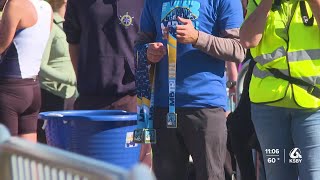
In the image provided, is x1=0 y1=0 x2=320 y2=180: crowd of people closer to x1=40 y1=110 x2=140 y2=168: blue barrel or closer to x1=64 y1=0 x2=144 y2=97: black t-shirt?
x1=64 y1=0 x2=144 y2=97: black t-shirt

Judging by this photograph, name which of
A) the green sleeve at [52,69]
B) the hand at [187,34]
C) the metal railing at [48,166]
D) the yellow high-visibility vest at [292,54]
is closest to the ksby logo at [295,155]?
the yellow high-visibility vest at [292,54]

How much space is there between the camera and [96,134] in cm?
366

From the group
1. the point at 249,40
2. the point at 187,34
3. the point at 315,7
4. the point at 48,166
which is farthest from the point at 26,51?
the point at 48,166

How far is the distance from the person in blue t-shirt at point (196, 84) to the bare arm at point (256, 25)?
1.00 feet

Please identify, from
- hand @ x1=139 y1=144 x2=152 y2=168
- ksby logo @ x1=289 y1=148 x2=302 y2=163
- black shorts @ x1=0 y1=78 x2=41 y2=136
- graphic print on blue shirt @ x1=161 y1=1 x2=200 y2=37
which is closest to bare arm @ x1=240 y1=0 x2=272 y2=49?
graphic print on blue shirt @ x1=161 y1=1 x2=200 y2=37

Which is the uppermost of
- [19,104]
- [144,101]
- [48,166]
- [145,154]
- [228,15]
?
[228,15]

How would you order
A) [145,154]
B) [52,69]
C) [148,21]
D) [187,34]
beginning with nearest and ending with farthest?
[187,34] < [148,21] < [145,154] < [52,69]

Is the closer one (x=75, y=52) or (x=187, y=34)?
(x=187, y=34)

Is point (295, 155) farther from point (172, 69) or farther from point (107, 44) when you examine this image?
point (107, 44)

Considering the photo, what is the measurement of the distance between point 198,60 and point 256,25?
52cm

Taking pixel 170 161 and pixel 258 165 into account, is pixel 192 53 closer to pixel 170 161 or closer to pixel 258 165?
pixel 170 161

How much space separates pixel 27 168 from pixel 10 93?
9.22 ft

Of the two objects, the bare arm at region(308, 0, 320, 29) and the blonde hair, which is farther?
the blonde hair

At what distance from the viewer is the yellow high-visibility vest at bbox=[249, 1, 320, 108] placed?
3.06 m
